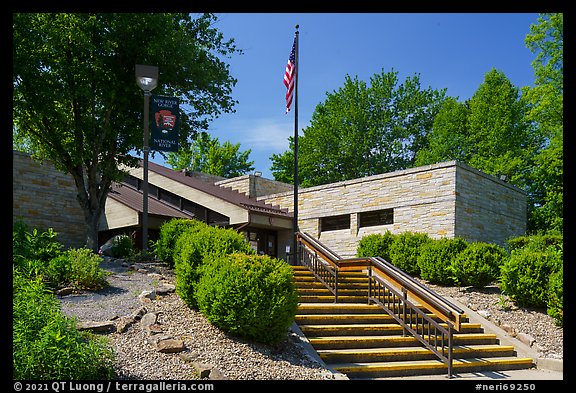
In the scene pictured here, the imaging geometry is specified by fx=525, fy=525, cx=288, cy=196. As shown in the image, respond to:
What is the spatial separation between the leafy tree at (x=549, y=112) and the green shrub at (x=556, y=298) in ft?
43.1

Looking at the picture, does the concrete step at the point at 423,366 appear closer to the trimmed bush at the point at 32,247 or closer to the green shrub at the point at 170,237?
the green shrub at the point at 170,237

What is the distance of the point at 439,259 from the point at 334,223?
23.0 feet

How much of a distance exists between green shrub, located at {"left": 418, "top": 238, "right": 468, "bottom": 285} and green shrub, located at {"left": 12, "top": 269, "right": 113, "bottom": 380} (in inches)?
342

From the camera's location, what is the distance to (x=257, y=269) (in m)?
7.27

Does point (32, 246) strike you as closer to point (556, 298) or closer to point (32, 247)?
point (32, 247)

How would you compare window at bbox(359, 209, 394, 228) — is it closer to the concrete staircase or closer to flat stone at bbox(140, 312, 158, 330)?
the concrete staircase

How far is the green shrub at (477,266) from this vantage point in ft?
39.1

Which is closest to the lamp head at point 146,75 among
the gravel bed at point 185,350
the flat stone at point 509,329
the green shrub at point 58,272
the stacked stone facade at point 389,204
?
the green shrub at point 58,272

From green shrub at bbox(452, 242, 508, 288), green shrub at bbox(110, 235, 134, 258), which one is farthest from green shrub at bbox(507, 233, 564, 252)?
green shrub at bbox(110, 235, 134, 258)

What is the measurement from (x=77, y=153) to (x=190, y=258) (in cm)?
679

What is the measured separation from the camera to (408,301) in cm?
898
